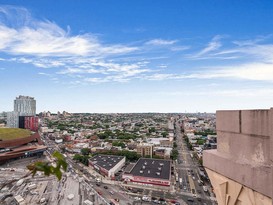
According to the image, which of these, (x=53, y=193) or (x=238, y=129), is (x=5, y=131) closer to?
(x=53, y=193)

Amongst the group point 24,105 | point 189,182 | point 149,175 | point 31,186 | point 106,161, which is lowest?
point 189,182

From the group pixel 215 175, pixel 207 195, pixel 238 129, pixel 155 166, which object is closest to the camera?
pixel 238 129

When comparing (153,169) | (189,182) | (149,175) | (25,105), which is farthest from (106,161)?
(25,105)

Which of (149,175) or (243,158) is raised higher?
(243,158)

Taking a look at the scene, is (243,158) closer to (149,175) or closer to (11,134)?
(149,175)

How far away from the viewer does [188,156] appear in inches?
1889

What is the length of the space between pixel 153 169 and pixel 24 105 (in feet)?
281

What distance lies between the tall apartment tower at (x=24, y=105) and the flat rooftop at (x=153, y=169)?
80.5 m

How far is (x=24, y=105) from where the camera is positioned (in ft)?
328

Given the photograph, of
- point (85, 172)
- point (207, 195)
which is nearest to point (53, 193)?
point (85, 172)

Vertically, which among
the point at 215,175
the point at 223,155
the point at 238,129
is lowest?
the point at 215,175

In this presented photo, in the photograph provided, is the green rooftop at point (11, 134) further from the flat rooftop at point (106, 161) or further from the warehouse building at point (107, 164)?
the flat rooftop at point (106, 161)

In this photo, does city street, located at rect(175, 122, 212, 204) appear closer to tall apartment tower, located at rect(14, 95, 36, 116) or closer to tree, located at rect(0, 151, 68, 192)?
tree, located at rect(0, 151, 68, 192)

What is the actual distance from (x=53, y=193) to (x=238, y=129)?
27.0m
